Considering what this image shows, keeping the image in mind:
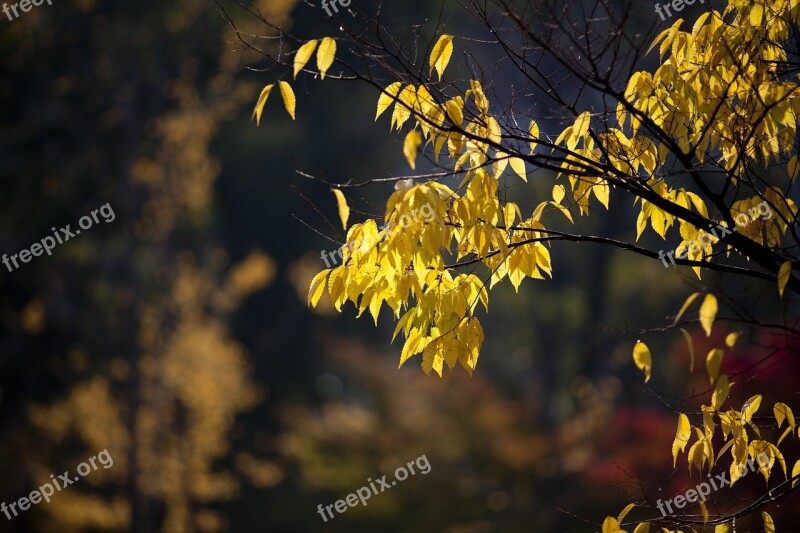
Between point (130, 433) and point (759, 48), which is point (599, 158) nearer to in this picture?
point (759, 48)

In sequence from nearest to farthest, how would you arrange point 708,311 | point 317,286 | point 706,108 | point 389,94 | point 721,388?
point 708,311 → point 721,388 → point 389,94 → point 317,286 → point 706,108

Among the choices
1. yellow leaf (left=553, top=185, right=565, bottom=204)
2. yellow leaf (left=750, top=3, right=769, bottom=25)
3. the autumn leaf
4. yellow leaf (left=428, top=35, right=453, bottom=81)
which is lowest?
the autumn leaf

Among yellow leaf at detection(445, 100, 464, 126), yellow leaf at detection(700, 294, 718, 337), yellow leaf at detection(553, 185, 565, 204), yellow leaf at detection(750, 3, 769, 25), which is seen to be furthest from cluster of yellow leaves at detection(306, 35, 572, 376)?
yellow leaf at detection(750, 3, 769, 25)

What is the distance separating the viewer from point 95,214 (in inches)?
385

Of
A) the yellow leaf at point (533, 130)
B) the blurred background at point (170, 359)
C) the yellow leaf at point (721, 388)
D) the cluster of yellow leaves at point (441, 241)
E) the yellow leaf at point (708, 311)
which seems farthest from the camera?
the blurred background at point (170, 359)

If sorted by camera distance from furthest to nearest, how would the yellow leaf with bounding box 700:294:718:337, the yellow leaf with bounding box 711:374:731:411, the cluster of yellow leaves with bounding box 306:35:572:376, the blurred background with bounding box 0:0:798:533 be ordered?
1. the blurred background with bounding box 0:0:798:533
2. the cluster of yellow leaves with bounding box 306:35:572:376
3. the yellow leaf with bounding box 711:374:731:411
4. the yellow leaf with bounding box 700:294:718:337

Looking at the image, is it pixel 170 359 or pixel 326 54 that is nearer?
pixel 326 54

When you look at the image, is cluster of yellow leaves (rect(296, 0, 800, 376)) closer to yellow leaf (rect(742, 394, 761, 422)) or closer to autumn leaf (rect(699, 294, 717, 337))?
autumn leaf (rect(699, 294, 717, 337))

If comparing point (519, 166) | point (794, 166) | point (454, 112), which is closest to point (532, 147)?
point (519, 166)

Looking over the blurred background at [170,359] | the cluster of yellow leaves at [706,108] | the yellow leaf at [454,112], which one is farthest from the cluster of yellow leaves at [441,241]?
the blurred background at [170,359]

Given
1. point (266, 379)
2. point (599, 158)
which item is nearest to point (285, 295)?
point (266, 379)

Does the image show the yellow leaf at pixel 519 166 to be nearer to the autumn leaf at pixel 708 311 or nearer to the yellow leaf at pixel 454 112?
the yellow leaf at pixel 454 112

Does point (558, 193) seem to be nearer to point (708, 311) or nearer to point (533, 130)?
point (533, 130)

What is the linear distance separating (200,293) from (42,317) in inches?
78.7
